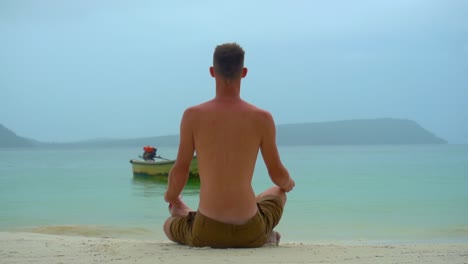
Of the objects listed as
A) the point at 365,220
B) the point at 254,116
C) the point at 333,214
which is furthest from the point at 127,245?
the point at 333,214

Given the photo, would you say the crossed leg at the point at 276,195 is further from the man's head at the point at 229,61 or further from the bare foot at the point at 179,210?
the man's head at the point at 229,61

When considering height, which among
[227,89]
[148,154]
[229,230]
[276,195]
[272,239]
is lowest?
[148,154]

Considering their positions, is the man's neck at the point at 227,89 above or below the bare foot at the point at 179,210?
above

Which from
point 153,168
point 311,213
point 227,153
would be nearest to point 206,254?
point 227,153

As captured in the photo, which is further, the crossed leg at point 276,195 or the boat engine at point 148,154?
the boat engine at point 148,154

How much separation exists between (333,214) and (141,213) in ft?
13.9

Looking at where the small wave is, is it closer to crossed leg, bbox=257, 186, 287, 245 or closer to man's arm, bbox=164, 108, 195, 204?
crossed leg, bbox=257, 186, 287, 245

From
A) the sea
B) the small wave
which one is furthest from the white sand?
the small wave

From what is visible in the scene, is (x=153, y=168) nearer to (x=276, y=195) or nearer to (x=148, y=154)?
(x=148, y=154)

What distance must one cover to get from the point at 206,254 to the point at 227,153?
2.43ft

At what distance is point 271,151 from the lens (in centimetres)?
465

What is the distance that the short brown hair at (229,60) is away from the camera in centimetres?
456

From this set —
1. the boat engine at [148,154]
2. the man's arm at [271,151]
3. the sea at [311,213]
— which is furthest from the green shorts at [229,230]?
the boat engine at [148,154]

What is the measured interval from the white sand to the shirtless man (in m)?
0.19
